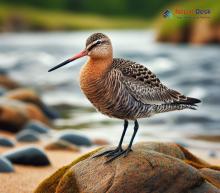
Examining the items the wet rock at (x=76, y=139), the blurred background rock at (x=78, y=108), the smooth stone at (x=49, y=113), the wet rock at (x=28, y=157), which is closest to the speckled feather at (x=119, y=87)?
the blurred background rock at (x=78, y=108)

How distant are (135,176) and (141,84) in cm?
121

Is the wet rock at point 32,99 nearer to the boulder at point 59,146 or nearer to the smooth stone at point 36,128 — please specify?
the smooth stone at point 36,128

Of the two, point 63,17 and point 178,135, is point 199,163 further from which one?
point 63,17

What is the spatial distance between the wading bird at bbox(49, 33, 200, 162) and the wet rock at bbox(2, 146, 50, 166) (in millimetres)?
2595

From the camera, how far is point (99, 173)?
7.45 m

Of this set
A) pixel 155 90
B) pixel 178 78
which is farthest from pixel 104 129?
pixel 178 78

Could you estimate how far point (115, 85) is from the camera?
736 cm

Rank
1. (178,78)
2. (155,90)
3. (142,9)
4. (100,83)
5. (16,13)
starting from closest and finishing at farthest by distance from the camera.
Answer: (100,83) < (155,90) < (178,78) < (16,13) < (142,9)

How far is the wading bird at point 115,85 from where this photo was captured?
287 inches

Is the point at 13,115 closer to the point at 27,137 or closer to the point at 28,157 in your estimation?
the point at 27,137

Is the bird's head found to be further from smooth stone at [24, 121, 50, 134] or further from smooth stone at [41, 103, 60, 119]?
smooth stone at [41, 103, 60, 119]

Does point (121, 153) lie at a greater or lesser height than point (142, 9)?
greater

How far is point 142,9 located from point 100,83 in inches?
5255

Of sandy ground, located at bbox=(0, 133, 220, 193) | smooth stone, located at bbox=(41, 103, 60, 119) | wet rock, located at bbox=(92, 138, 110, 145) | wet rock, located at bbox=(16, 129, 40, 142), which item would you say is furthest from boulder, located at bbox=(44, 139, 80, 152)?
smooth stone, located at bbox=(41, 103, 60, 119)
